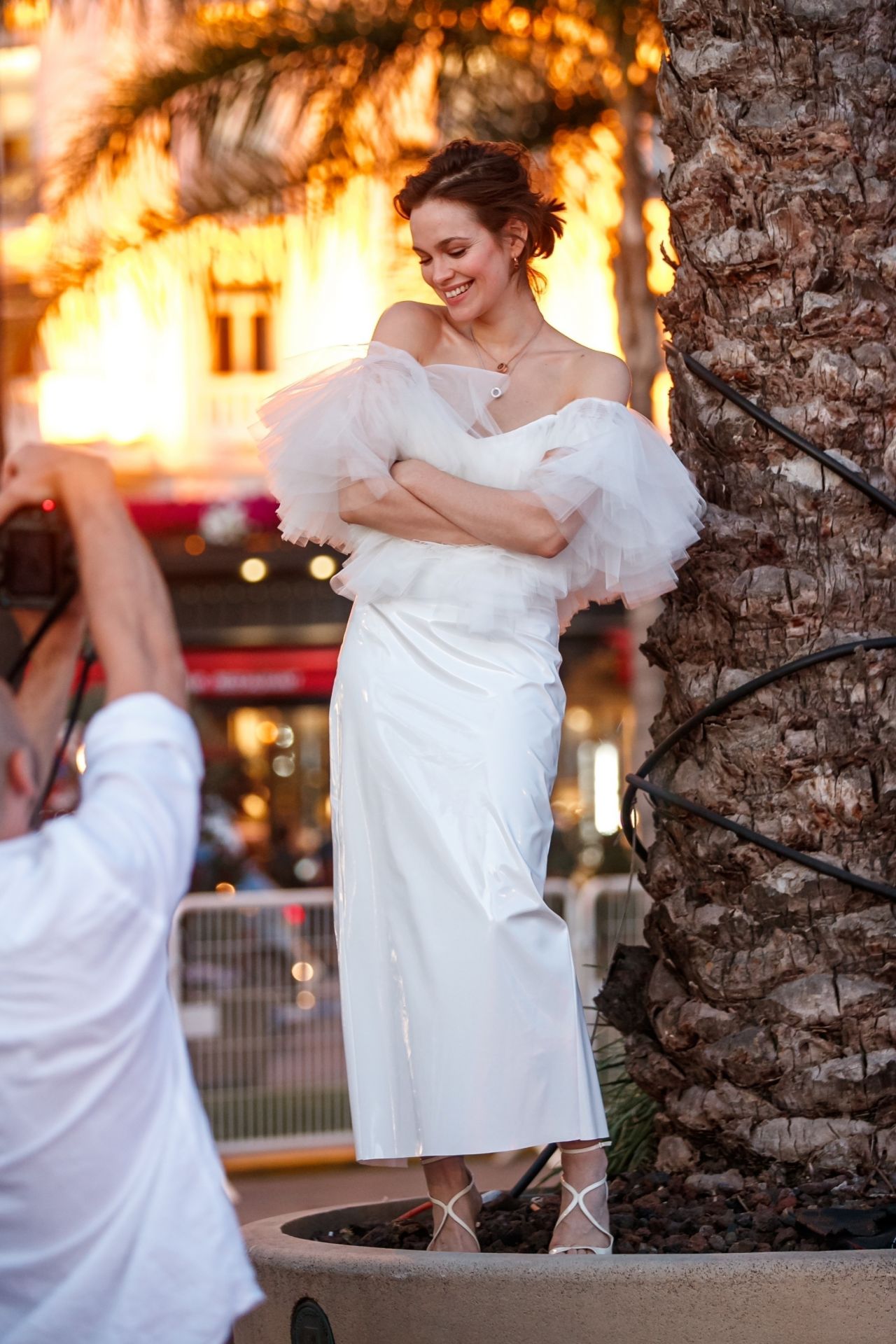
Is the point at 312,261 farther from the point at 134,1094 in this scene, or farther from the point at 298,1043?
the point at 134,1094

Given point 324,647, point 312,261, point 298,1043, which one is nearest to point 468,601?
point 298,1043

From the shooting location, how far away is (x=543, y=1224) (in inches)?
127

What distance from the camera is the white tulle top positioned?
299 centimetres

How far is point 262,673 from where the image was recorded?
62.9 ft

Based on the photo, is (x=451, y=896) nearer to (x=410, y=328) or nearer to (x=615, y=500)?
(x=615, y=500)

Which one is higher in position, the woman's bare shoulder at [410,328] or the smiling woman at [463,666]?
the woman's bare shoulder at [410,328]

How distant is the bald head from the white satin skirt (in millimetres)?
1290

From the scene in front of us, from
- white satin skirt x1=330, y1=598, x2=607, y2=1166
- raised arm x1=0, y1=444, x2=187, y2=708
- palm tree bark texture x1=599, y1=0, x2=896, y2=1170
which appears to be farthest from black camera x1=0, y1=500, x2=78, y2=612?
palm tree bark texture x1=599, y1=0, x2=896, y2=1170

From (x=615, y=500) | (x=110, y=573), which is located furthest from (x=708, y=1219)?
(x=110, y=573)

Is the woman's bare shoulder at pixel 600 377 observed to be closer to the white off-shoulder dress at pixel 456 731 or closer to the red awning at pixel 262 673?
the white off-shoulder dress at pixel 456 731

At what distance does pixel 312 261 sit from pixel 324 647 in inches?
328

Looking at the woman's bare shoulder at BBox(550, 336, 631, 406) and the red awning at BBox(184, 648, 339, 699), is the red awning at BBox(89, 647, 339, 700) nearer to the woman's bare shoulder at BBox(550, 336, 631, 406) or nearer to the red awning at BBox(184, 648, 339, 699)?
the red awning at BBox(184, 648, 339, 699)

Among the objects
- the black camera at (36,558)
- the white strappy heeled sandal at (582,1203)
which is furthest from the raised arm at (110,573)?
the white strappy heeled sandal at (582,1203)

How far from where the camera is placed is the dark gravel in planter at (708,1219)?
2871mm
